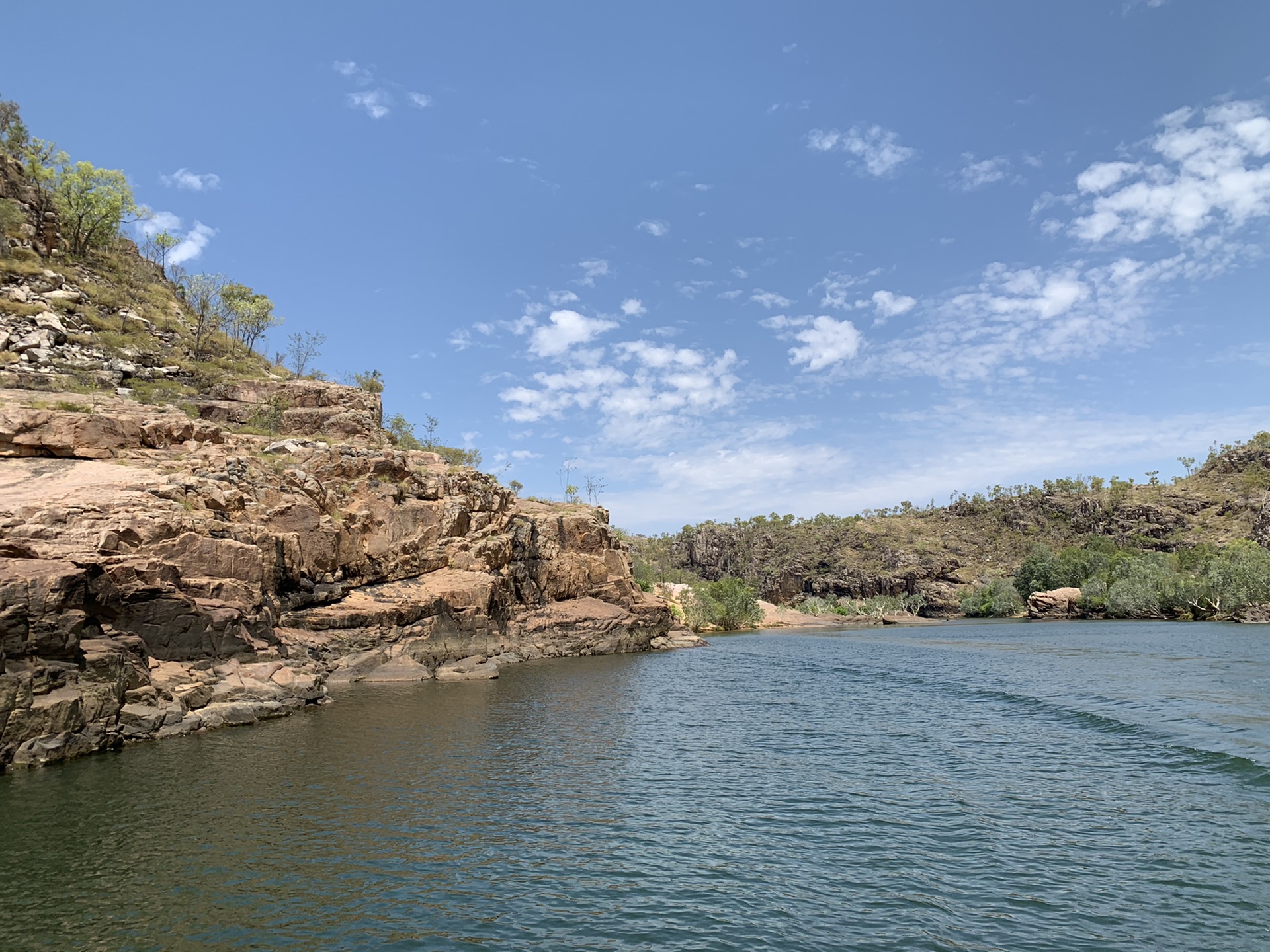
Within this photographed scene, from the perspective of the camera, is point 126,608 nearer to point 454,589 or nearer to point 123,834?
point 123,834

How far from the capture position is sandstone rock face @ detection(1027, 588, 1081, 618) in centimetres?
12612

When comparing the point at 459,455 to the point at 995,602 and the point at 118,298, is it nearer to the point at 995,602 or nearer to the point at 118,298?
the point at 118,298

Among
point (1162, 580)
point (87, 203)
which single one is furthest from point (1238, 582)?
point (87, 203)

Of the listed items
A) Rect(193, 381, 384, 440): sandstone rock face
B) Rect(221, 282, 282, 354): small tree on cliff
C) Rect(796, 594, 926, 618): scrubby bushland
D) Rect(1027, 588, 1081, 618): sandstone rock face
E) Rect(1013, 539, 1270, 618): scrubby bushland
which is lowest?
Rect(796, 594, 926, 618): scrubby bushland

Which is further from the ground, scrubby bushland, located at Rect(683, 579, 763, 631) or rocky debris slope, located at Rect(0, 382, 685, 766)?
rocky debris slope, located at Rect(0, 382, 685, 766)

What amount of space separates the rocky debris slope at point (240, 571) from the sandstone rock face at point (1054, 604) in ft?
327

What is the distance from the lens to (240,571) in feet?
114

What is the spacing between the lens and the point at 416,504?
52.4 m

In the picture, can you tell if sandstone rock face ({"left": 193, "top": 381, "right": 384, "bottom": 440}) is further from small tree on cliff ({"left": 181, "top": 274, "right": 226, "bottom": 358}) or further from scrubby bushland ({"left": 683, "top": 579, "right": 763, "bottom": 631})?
scrubby bushland ({"left": 683, "top": 579, "right": 763, "bottom": 631})

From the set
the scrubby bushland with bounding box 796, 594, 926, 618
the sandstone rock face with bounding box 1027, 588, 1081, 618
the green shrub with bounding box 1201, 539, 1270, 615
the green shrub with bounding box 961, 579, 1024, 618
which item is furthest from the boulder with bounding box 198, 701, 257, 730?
the scrubby bushland with bounding box 796, 594, 926, 618

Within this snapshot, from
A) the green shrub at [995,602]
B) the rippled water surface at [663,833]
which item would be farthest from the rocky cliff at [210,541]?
the green shrub at [995,602]

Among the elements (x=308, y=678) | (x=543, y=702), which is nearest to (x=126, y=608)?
(x=308, y=678)

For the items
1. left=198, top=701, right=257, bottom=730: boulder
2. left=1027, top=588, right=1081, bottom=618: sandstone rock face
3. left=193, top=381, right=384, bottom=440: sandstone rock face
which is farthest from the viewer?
left=1027, top=588, right=1081, bottom=618: sandstone rock face

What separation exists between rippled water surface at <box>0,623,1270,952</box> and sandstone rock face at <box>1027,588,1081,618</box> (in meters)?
107
